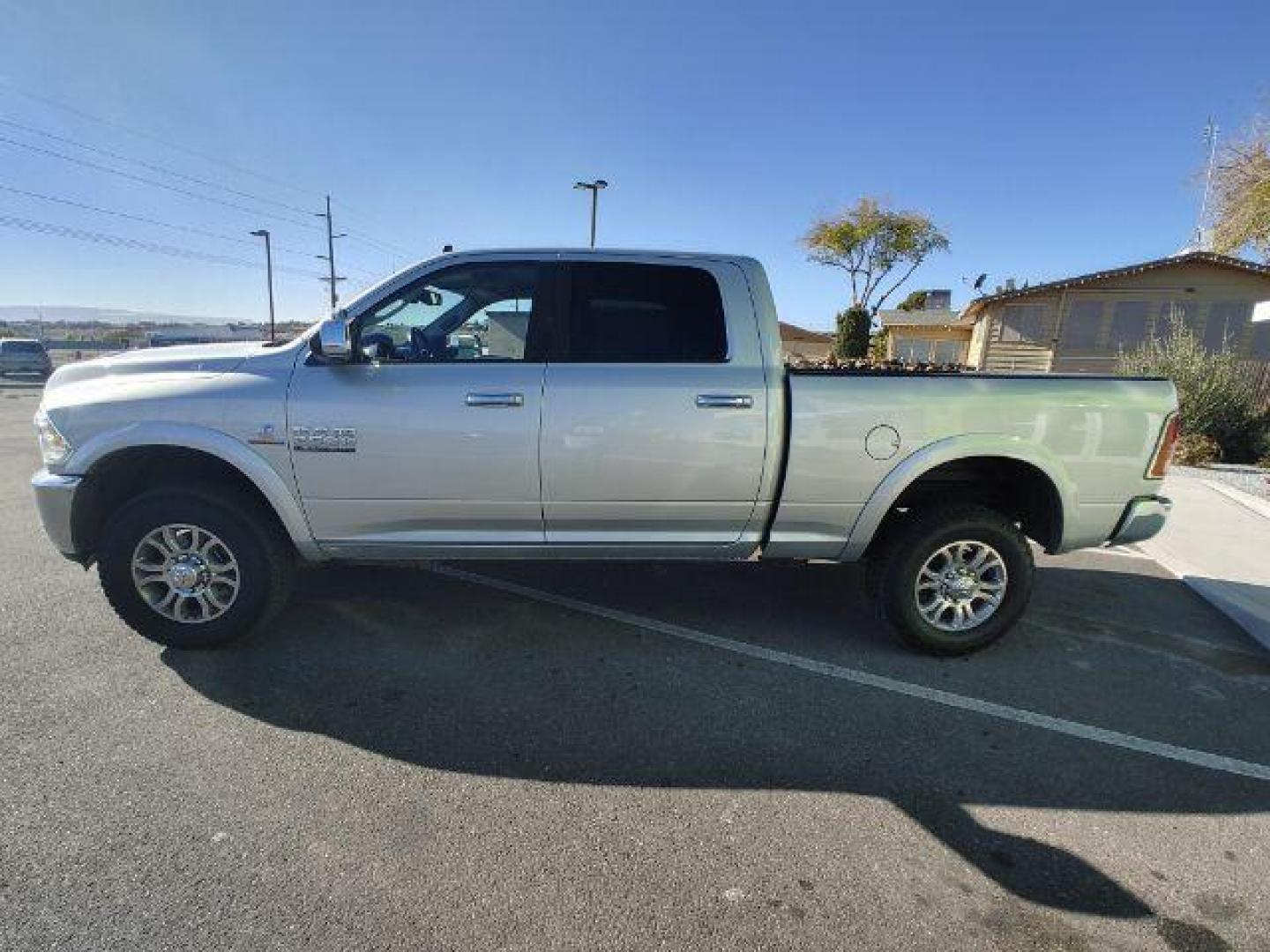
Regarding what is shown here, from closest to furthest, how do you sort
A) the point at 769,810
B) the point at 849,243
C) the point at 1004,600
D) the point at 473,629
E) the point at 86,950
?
the point at 86,950
the point at 769,810
the point at 1004,600
the point at 473,629
the point at 849,243

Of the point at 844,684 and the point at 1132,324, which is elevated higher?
the point at 1132,324

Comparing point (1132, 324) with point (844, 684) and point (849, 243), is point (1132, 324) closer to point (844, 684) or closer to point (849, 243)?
point (849, 243)

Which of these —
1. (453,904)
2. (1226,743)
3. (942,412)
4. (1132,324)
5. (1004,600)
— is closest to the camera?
(453,904)

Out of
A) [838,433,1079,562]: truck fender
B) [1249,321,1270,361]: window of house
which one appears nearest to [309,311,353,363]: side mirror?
[838,433,1079,562]: truck fender

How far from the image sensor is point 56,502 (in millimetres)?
3320

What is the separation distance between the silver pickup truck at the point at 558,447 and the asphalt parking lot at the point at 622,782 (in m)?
0.52

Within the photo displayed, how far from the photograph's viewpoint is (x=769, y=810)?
2.54 m

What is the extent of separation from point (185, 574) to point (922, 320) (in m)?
39.3

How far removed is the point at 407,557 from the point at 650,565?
2049mm

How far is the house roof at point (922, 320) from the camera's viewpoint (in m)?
34.7

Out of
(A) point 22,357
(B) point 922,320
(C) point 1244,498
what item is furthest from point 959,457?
(B) point 922,320

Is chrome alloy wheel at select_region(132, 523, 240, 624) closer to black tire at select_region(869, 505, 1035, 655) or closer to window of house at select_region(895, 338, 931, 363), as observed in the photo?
black tire at select_region(869, 505, 1035, 655)

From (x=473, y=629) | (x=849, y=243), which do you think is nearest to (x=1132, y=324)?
(x=849, y=243)

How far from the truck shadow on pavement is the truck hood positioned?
4.87 ft
